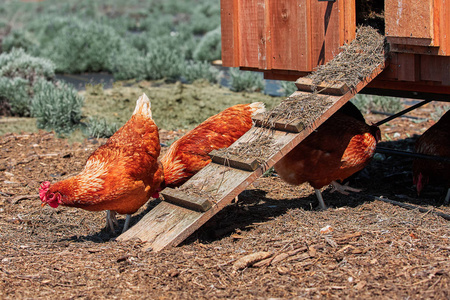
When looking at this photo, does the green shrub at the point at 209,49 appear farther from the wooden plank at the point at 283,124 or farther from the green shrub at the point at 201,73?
the wooden plank at the point at 283,124

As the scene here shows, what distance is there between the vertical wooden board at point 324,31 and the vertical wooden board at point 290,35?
0.23ft

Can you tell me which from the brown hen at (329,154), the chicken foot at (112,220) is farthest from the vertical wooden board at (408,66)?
the chicken foot at (112,220)

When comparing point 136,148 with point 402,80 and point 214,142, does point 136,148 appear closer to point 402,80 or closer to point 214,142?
point 214,142

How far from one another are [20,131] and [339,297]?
6.61 metres

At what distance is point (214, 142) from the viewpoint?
524 centimetres

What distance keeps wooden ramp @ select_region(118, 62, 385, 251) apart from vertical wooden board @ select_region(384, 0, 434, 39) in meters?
0.34

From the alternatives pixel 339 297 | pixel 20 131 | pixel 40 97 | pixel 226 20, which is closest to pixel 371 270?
pixel 339 297

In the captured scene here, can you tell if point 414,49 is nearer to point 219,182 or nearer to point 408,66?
point 408,66

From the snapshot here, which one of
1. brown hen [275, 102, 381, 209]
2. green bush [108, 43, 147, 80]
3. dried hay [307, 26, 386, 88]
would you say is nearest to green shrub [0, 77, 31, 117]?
green bush [108, 43, 147, 80]

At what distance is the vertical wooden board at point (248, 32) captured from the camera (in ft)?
17.7

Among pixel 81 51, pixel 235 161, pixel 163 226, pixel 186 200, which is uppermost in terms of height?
pixel 81 51

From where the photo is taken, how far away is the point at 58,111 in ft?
27.6

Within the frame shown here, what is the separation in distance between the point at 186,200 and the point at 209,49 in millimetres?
11355

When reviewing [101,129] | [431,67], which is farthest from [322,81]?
[101,129]
